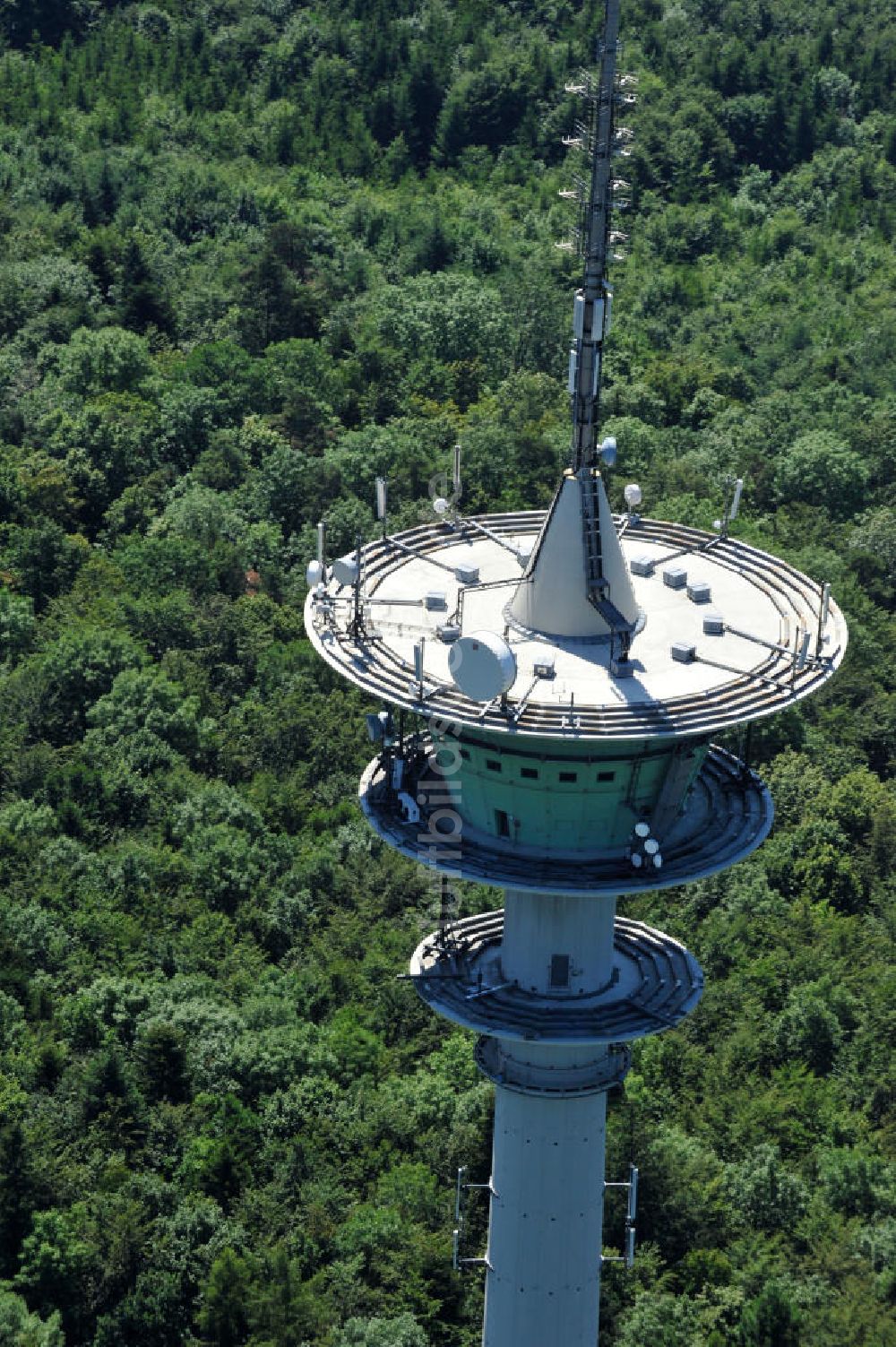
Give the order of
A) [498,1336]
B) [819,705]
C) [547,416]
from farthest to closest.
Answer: [547,416] → [819,705] → [498,1336]

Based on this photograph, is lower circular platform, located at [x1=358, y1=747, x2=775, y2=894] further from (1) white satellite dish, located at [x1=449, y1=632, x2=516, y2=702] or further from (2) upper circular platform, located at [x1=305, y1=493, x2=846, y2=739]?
(1) white satellite dish, located at [x1=449, y1=632, x2=516, y2=702]

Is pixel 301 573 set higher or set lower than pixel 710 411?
lower

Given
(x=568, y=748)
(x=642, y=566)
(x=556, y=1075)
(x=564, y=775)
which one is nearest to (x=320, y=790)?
(x=556, y=1075)

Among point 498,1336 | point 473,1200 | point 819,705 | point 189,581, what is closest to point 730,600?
point 498,1336

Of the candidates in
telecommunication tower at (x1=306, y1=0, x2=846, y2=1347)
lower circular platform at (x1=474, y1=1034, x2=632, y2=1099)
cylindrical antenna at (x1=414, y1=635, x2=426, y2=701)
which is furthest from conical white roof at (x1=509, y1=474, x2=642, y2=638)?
lower circular platform at (x1=474, y1=1034, x2=632, y2=1099)

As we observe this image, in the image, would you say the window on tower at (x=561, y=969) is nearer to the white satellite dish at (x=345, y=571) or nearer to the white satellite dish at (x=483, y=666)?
the white satellite dish at (x=483, y=666)

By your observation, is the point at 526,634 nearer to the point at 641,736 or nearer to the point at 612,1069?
the point at 641,736

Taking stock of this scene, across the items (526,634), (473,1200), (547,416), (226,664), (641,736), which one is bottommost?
(473,1200)
